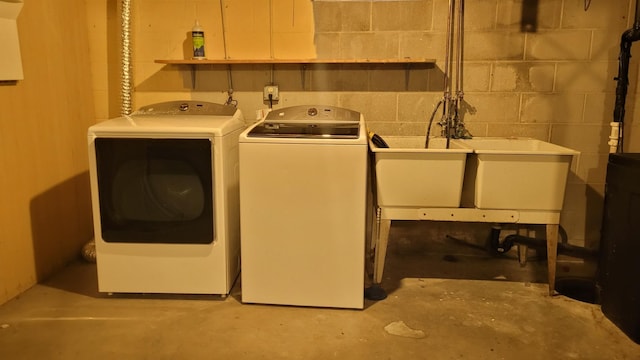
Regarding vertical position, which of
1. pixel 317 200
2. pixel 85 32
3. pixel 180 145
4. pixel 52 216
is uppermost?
→ pixel 85 32

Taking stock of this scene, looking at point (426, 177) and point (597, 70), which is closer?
point (426, 177)

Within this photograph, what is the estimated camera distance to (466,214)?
2.37m

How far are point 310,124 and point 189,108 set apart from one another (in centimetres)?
79

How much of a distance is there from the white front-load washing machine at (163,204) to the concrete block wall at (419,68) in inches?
27.9

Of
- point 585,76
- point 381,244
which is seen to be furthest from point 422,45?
point 381,244

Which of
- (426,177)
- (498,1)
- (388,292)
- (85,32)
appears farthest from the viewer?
(85,32)

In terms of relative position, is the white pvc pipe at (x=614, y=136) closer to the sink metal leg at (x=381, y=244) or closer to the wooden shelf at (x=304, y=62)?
the wooden shelf at (x=304, y=62)

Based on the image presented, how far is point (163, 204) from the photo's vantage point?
2301 mm

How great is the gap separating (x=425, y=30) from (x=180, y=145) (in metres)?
1.56

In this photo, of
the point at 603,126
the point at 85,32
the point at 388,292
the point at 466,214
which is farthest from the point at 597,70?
the point at 85,32

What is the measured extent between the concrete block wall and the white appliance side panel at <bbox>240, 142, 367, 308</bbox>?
86 cm

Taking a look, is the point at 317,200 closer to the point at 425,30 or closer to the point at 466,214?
the point at 466,214

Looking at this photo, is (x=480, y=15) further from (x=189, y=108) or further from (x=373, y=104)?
(x=189, y=108)

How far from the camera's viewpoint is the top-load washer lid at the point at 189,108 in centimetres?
275
